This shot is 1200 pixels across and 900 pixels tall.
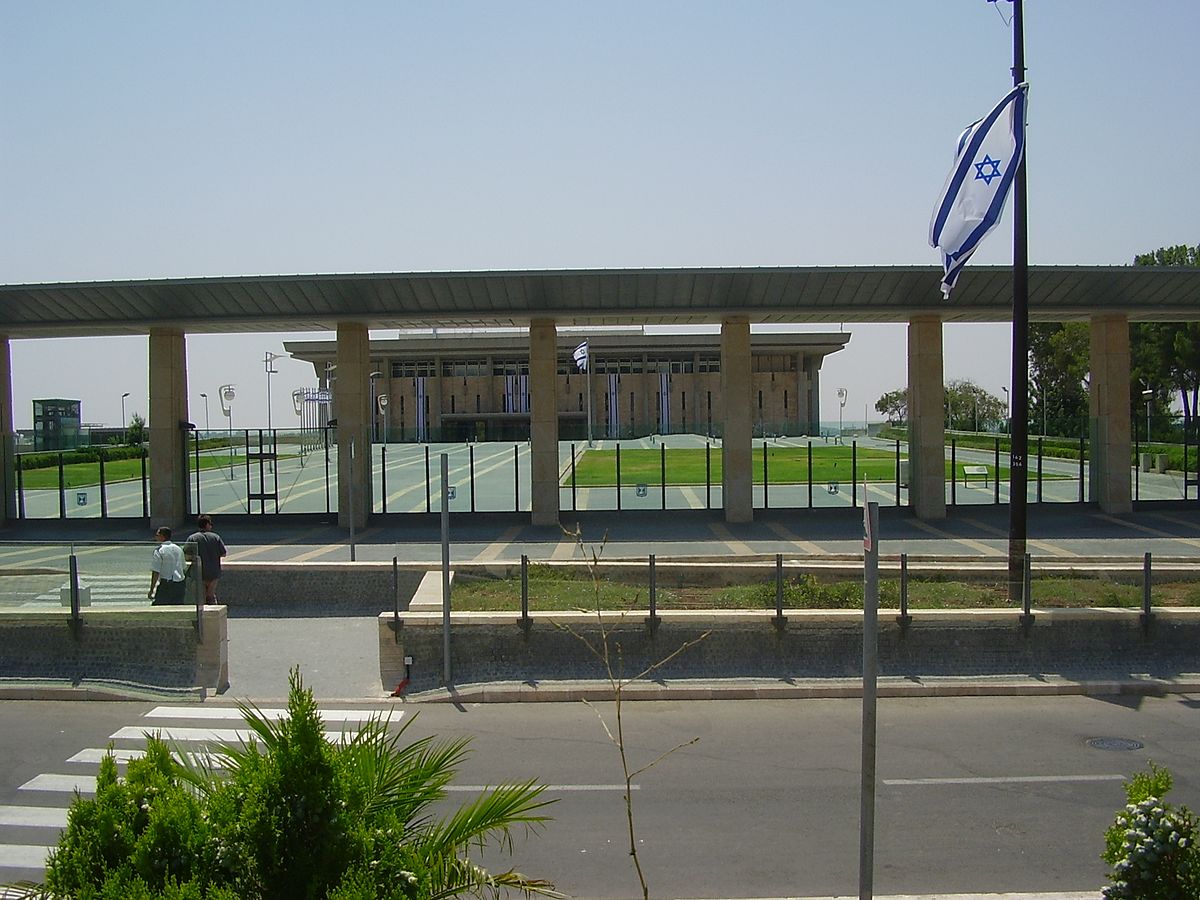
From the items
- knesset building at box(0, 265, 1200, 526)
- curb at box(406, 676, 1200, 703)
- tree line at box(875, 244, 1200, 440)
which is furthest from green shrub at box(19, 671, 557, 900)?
tree line at box(875, 244, 1200, 440)

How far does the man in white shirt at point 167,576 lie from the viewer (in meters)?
14.3

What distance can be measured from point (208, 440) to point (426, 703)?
1912cm

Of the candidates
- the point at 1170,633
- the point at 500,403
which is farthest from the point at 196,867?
the point at 500,403

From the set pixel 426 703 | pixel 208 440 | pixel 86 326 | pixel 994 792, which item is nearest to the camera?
pixel 994 792

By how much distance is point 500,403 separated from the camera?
184 ft

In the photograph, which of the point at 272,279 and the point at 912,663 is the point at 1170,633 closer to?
the point at 912,663

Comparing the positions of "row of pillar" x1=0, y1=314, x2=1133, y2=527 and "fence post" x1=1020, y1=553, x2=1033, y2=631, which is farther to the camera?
"row of pillar" x1=0, y1=314, x2=1133, y2=527

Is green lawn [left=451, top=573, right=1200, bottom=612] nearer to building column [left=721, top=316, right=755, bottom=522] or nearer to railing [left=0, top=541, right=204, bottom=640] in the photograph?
railing [left=0, top=541, right=204, bottom=640]

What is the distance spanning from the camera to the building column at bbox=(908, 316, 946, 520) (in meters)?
27.2

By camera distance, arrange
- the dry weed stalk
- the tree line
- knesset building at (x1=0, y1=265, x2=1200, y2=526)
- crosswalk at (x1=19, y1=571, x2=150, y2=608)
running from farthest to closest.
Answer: the tree line < knesset building at (x1=0, y1=265, x2=1200, y2=526) < crosswalk at (x1=19, y1=571, x2=150, y2=608) < the dry weed stalk

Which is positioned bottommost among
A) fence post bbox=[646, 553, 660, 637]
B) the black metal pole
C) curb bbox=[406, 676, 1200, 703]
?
curb bbox=[406, 676, 1200, 703]

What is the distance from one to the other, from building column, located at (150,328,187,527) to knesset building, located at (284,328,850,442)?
17.4 metres

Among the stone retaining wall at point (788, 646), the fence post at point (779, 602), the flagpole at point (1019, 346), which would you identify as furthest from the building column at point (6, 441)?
the flagpole at point (1019, 346)

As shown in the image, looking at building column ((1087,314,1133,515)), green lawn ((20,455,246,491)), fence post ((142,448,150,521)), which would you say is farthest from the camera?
green lawn ((20,455,246,491))
